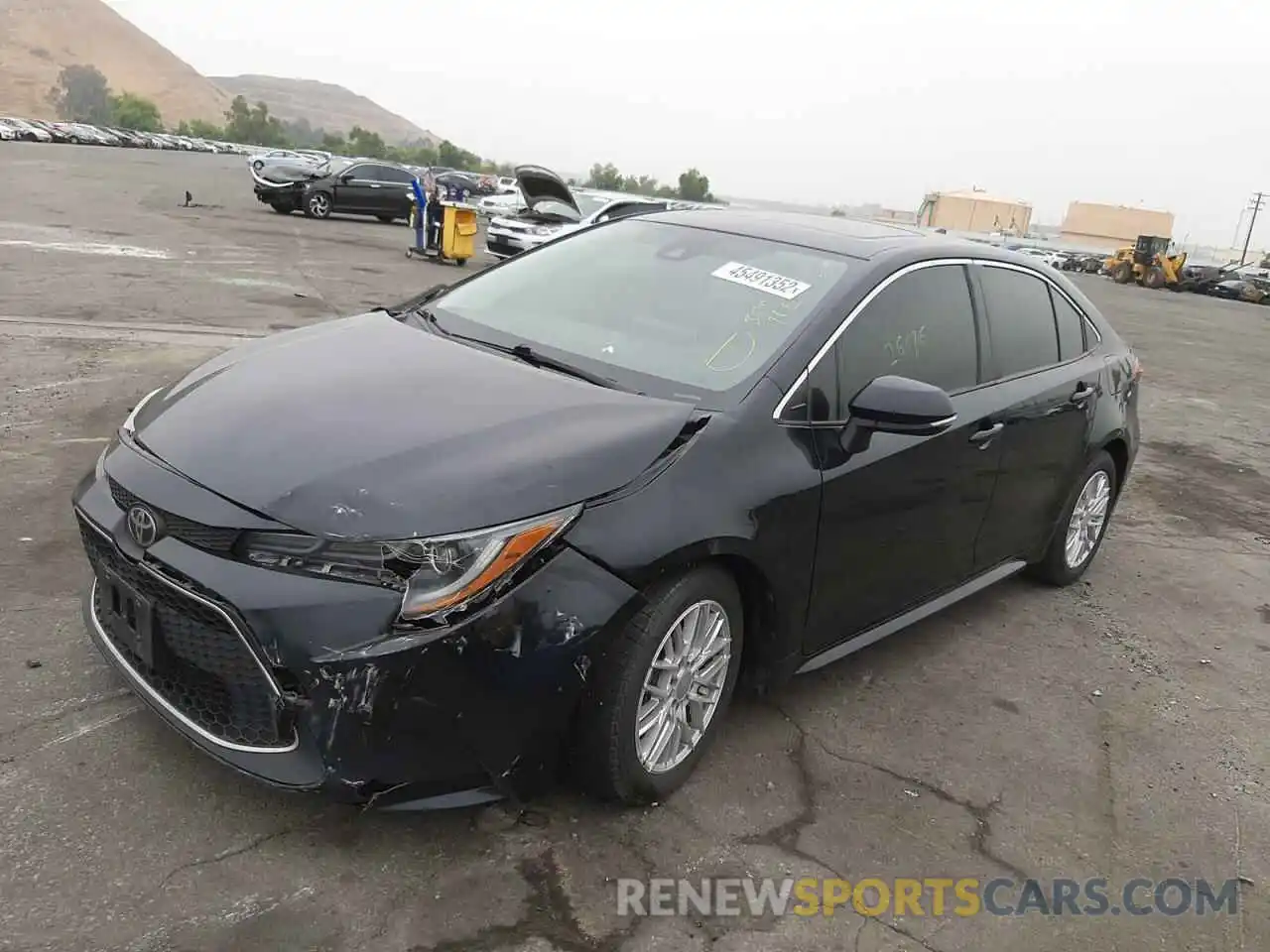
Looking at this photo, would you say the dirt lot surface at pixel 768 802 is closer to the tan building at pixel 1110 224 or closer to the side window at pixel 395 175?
the side window at pixel 395 175

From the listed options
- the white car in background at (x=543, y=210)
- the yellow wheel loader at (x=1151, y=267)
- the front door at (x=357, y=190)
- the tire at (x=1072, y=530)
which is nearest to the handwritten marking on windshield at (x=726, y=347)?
the tire at (x=1072, y=530)

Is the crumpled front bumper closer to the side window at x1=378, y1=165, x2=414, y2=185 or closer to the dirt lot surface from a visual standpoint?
the dirt lot surface

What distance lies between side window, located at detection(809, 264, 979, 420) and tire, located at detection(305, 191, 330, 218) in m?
23.4

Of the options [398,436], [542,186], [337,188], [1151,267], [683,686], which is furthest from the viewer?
[1151,267]

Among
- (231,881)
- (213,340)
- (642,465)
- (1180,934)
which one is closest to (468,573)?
(642,465)

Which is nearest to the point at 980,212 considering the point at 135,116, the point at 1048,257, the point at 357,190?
the point at 1048,257

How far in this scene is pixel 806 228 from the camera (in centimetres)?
395

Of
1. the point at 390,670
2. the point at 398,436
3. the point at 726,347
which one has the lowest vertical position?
the point at 390,670

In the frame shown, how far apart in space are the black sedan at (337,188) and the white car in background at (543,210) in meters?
7.08

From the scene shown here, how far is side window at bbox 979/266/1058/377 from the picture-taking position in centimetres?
409

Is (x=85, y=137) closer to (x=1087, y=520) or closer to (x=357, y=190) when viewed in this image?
(x=357, y=190)

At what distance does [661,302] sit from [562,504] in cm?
127

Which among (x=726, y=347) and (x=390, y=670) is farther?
(x=726, y=347)

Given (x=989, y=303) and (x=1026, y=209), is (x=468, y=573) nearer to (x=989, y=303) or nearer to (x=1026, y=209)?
(x=989, y=303)
